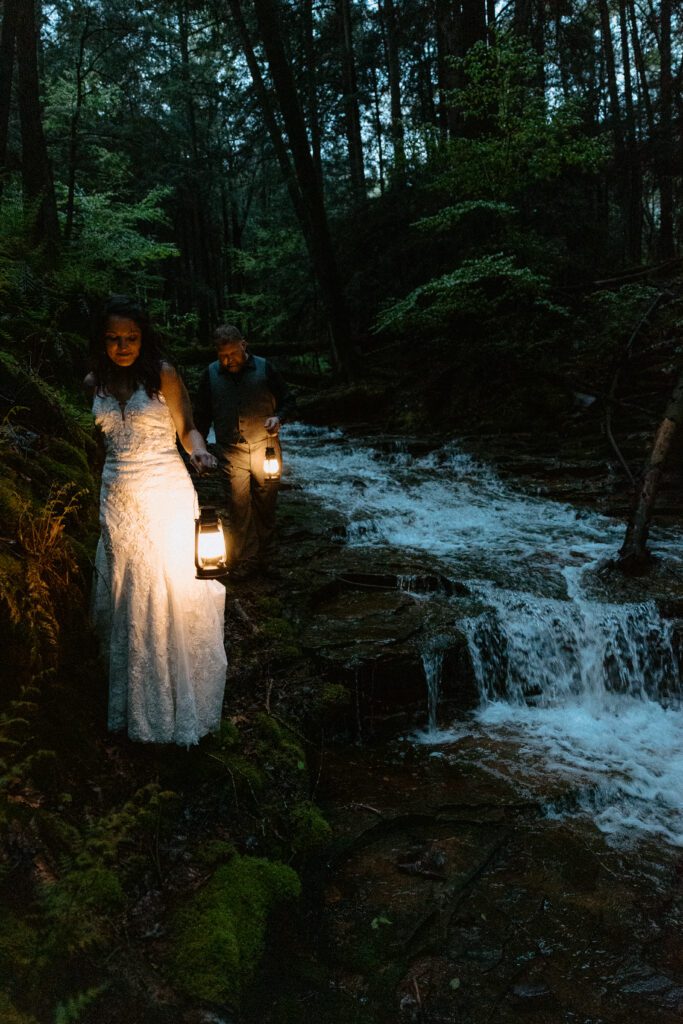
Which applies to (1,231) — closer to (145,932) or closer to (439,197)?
(145,932)

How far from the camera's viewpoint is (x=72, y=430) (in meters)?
4.86

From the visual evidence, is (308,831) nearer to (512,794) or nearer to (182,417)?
(512,794)

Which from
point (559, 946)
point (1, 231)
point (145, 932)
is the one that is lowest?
point (559, 946)

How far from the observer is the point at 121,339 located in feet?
11.0

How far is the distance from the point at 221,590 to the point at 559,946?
8.08ft

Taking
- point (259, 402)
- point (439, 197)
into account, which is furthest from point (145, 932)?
point (439, 197)

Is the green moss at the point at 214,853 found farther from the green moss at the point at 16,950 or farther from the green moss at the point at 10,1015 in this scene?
the green moss at the point at 10,1015

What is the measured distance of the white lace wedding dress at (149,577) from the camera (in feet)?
11.1

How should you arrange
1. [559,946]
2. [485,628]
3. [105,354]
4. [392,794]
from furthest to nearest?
[485,628] < [392,794] < [105,354] < [559,946]

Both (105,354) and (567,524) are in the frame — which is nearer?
(105,354)

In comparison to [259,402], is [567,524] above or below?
below

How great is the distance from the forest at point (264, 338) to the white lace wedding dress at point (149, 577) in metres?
0.29

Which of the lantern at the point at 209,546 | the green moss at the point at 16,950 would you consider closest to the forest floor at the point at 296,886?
the green moss at the point at 16,950

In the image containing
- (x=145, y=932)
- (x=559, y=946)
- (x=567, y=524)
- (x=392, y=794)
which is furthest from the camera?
(x=567, y=524)
